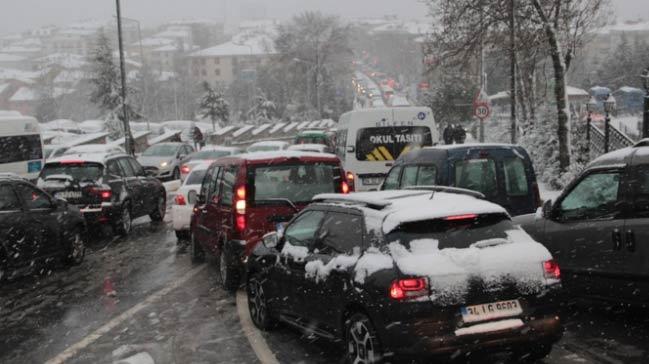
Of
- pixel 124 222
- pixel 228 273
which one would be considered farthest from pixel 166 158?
pixel 228 273

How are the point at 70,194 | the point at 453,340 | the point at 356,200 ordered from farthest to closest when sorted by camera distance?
the point at 70,194
the point at 356,200
the point at 453,340

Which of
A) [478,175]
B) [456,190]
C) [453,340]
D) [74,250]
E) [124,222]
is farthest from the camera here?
[124,222]

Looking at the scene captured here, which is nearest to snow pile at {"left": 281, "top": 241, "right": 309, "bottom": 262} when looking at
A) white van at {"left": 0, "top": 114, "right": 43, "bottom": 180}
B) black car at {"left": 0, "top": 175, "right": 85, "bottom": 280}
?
black car at {"left": 0, "top": 175, "right": 85, "bottom": 280}

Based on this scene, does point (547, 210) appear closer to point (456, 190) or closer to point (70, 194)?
point (456, 190)

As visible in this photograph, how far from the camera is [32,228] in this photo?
11305mm

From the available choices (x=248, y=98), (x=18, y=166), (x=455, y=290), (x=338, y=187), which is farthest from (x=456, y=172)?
(x=248, y=98)

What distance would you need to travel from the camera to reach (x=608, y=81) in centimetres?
8106

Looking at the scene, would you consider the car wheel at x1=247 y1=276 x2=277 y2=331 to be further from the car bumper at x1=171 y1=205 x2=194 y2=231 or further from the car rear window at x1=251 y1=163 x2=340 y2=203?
the car bumper at x1=171 y1=205 x2=194 y2=231

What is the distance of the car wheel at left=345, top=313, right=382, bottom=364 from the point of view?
559cm

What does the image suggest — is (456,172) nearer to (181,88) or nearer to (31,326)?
(31,326)

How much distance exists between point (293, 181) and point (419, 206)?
396cm

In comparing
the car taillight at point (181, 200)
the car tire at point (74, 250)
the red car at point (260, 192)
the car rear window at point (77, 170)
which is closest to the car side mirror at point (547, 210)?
the red car at point (260, 192)

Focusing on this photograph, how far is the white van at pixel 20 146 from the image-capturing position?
2478 cm

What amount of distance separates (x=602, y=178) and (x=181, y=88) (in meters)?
120
